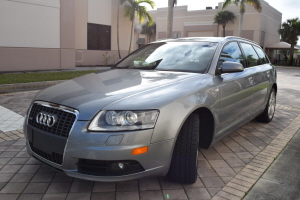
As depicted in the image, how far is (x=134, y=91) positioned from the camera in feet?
9.15

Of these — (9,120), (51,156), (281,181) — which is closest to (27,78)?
→ (9,120)

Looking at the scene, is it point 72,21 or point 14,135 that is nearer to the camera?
point 14,135

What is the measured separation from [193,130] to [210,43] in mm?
1575

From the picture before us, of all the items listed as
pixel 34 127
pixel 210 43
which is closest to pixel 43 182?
pixel 34 127

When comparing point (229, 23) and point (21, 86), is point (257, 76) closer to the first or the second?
point (21, 86)

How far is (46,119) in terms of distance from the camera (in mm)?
2711

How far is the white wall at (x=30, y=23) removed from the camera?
1309 centimetres

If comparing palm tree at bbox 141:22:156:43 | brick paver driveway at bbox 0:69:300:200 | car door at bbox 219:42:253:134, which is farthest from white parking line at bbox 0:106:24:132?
palm tree at bbox 141:22:156:43

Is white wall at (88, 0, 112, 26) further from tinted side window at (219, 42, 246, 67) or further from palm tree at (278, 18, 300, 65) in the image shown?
palm tree at (278, 18, 300, 65)

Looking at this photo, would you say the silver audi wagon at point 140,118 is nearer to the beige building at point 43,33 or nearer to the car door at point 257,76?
the car door at point 257,76

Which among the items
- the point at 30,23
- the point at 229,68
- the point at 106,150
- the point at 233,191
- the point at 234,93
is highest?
the point at 30,23

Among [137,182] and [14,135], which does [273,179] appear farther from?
[14,135]

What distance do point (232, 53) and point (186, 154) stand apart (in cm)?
200

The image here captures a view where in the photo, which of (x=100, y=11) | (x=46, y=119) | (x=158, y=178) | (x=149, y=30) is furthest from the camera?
(x=149, y=30)
